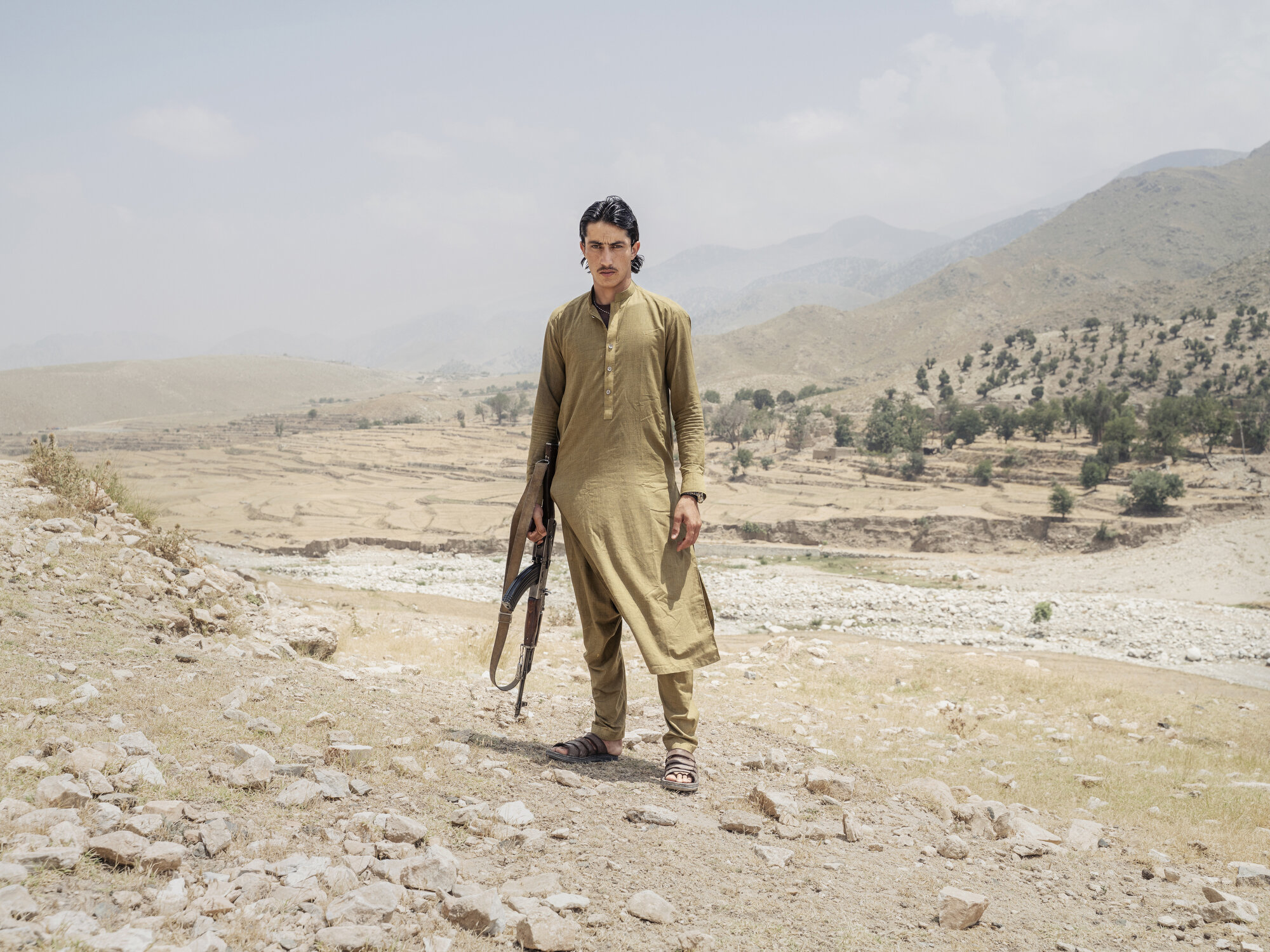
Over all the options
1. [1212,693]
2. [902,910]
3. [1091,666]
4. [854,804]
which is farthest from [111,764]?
[1091,666]

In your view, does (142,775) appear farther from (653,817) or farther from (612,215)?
(612,215)

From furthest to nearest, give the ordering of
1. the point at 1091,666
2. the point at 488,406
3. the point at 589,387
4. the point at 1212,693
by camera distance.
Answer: the point at 488,406, the point at 1091,666, the point at 1212,693, the point at 589,387

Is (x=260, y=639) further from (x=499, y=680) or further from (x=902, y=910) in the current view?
(x=902, y=910)

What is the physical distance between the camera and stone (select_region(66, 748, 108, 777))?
200cm

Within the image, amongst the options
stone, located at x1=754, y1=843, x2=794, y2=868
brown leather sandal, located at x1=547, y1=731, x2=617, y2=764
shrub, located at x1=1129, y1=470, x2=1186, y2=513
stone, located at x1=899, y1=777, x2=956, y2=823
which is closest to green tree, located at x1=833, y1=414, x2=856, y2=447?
shrub, located at x1=1129, y1=470, x2=1186, y2=513

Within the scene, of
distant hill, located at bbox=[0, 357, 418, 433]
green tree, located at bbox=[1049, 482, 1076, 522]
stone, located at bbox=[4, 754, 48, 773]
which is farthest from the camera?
distant hill, located at bbox=[0, 357, 418, 433]

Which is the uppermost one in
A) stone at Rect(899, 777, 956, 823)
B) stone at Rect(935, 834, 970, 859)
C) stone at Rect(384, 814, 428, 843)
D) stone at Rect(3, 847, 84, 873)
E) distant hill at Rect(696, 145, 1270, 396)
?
distant hill at Rect(696, 145, 1270, 396)

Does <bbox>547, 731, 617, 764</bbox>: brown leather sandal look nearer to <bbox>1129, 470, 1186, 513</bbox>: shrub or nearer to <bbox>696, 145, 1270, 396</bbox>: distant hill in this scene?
<bbox>1129, 470, 1186, 513</bbox>: shrub

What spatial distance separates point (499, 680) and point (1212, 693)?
793cm

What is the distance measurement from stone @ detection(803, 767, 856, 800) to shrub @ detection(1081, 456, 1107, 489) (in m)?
32.4

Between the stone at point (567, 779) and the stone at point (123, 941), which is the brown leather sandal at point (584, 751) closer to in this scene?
the stone at point (567, 779)

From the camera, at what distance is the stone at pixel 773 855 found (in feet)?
7.59

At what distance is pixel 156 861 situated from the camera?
1.68 m

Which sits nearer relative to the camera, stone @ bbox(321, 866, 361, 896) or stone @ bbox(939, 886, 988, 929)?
stone @ bbox(321, 866, 361, 896)
